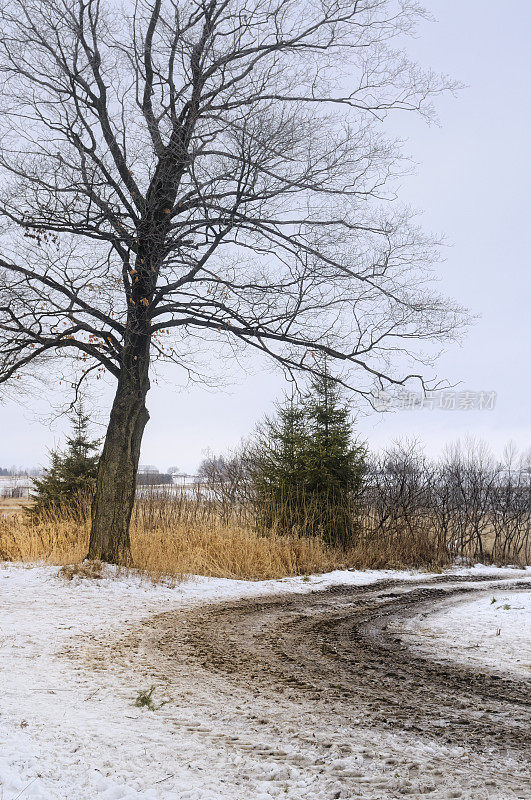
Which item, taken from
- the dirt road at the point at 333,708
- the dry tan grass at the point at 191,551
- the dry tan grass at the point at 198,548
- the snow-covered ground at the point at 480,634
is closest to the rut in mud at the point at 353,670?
the dirt road at the point at 333,708

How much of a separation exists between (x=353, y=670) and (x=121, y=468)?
6.36 meters

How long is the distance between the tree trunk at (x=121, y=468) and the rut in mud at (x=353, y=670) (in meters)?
2.84

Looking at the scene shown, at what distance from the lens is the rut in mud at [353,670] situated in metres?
3.75

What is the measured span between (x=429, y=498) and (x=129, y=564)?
14061 millimetres

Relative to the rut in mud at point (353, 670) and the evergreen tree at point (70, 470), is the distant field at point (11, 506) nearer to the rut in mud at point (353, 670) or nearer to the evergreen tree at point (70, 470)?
the evergreen tree at point (70, 470)

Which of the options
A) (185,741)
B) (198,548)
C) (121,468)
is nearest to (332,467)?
(198,548)

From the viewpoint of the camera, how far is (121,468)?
1048 centimetres

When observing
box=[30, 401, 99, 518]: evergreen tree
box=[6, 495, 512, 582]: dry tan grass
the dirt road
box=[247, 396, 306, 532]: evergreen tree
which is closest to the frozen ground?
the dirt road

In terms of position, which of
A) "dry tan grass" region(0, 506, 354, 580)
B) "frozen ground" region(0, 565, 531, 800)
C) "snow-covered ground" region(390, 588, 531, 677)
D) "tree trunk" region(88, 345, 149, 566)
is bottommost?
"frozen ground" region(0, 565, 531, 800)

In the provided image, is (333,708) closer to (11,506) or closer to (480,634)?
(480,634)

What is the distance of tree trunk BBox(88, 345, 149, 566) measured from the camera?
33.9 ft

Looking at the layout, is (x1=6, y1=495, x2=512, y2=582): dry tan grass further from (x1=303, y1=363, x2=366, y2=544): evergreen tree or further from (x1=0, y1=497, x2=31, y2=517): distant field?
(x1=0, y1=497, x2=31, y2=517): distant field

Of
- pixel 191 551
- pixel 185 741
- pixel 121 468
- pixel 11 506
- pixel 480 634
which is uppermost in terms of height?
pixel 121 468

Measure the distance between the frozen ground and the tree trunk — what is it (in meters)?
4.27
